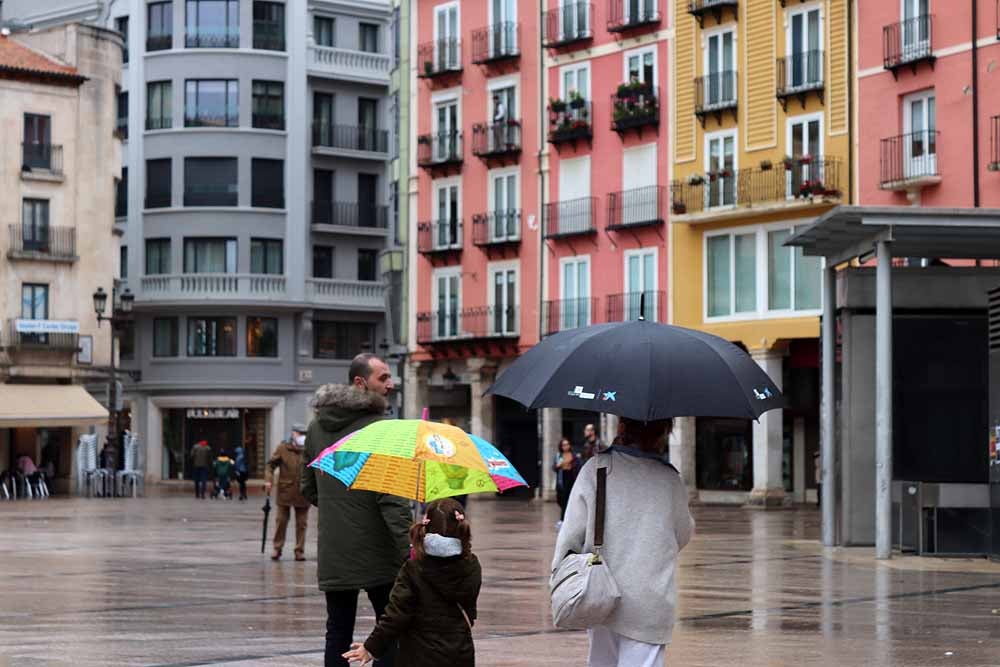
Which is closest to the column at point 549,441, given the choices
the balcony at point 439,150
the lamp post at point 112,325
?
the balcony at point 439,150

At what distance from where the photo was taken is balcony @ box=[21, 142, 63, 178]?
64.3 meters

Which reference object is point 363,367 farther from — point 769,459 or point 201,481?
point 201,481

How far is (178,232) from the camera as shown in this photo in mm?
75125

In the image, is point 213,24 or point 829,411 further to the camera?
point 213,24

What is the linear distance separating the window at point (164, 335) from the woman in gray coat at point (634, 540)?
6877 cm

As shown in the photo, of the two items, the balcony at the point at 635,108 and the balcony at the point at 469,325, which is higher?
the balcony at the point at 635,108

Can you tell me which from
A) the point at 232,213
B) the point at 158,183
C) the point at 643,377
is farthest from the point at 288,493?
the point at 158,183

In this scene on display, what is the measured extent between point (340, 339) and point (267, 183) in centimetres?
686

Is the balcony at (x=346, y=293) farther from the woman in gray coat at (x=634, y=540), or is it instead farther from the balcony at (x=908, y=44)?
the woman in gray coat at (x=634, y=540)

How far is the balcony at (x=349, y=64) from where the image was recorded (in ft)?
249

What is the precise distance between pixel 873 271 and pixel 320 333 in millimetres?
50500

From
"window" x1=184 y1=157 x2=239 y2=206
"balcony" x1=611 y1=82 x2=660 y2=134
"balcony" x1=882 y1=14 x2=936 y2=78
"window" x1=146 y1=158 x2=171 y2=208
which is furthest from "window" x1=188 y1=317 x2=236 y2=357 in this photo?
"balcony" x1=882 y1=14 x2=936 y2=78

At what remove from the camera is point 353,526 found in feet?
33.0

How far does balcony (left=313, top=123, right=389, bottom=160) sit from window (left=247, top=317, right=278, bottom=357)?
6914 mm
